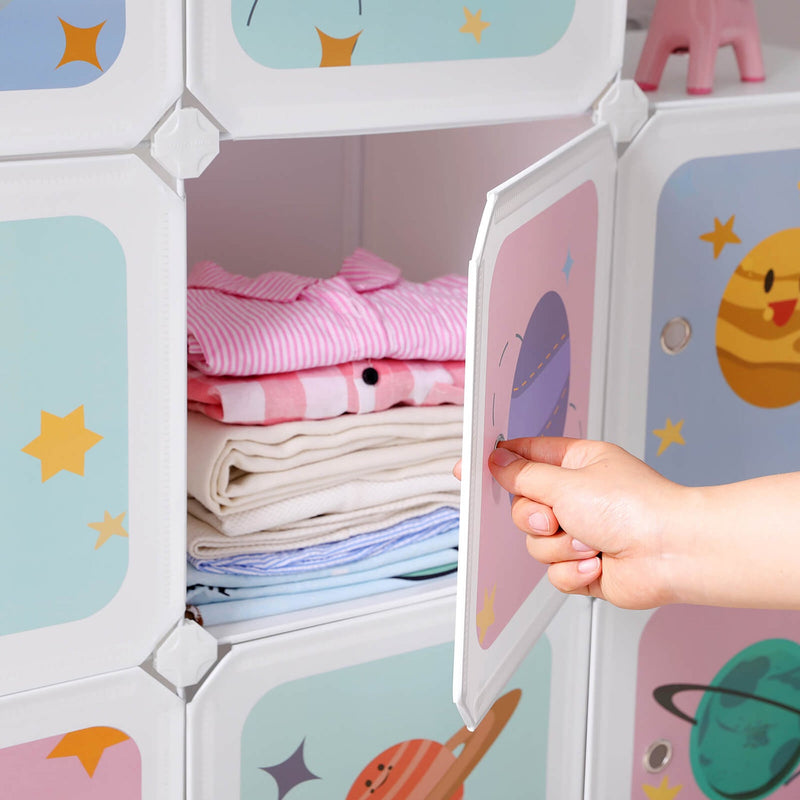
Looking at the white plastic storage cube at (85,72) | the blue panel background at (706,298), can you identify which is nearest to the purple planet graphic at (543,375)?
the blue panel background at (706,298)

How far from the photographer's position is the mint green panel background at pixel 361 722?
1048 millimetres

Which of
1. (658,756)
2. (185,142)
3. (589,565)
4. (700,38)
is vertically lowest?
(658,756)

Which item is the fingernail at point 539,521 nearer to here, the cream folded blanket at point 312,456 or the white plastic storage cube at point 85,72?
the cream folded blanket at point 312,456

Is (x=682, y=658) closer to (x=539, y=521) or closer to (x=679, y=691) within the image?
(x=679, y=691)

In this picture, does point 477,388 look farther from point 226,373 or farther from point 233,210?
point 233,210

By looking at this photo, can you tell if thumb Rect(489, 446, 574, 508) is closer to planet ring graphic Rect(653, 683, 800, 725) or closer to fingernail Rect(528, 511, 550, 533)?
fingernail Rect(528, 511, 550, 533)

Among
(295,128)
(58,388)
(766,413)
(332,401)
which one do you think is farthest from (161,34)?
(766,413)

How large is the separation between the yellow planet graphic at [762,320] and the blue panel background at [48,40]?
70 cm

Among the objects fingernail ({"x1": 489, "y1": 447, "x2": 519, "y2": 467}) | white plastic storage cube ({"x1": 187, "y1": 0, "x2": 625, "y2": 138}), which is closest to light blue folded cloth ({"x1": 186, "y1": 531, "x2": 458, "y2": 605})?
fingernail ({"x1": 489, "y1": 447, "x2": 519, "y2": 467})

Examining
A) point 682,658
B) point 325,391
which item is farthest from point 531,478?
point 682,658

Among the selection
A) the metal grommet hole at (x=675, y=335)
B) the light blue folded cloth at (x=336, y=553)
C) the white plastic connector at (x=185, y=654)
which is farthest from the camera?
the metal grommet hole at (x=675, y=335)

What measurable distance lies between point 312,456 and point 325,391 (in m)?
0.07

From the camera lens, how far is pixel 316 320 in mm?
1095

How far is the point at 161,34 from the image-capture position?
830 millimetres
